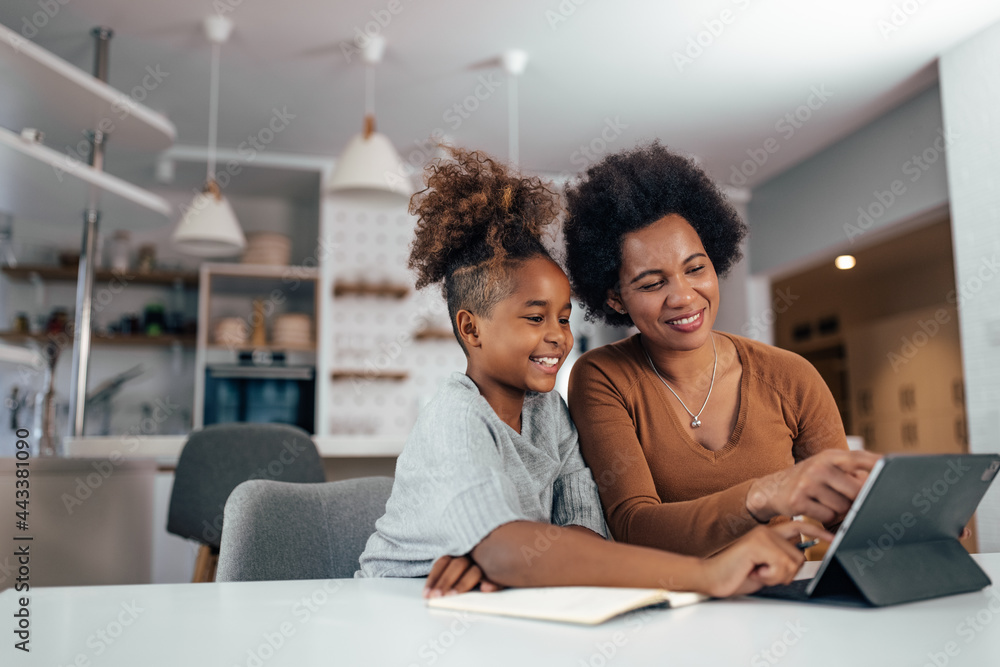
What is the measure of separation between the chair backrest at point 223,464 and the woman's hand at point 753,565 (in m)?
1.62

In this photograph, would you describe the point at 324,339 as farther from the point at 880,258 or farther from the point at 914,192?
the point at 880,258

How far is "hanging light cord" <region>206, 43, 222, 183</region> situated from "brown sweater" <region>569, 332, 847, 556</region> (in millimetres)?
2883

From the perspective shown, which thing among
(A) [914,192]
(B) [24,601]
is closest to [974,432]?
(A) [914,192]

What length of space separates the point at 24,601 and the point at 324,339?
411 cm

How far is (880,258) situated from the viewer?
21.2 ft

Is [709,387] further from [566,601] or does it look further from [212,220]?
[212,220]

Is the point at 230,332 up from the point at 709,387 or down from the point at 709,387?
up

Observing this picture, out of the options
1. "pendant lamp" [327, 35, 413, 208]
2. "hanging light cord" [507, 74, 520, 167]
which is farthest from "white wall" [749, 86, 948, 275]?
"pendant lamp" [327, 35, 413, 208]

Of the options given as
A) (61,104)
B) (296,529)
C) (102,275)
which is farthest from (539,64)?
(102,275)

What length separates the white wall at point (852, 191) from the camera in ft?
13.0

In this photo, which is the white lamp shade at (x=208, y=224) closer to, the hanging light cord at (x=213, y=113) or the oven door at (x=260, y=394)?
the hanging light cord at (x=213, y=113)

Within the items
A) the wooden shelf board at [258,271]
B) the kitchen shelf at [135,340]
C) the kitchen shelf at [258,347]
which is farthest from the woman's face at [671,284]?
the kitchen shelf at [135,340]

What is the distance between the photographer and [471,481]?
0.82m

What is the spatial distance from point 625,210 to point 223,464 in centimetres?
146
